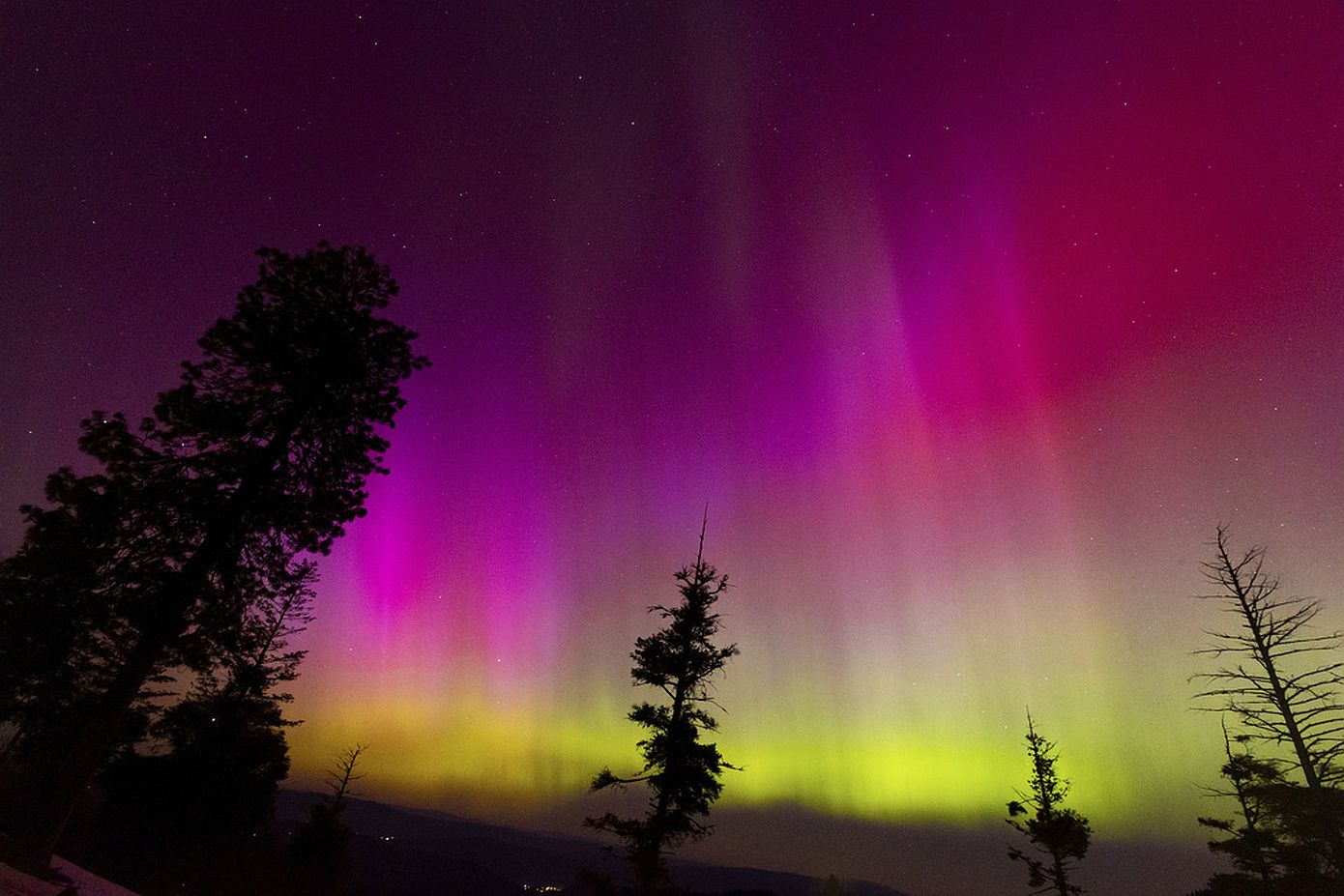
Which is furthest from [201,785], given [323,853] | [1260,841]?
[1260,841]

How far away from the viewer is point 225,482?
1494 cm

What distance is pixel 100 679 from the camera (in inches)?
1120

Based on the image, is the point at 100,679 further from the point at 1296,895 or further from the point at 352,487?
the point at 1296,895

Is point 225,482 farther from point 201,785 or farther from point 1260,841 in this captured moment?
point 1260,841

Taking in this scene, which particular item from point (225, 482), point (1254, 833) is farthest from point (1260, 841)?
point (225, 482)

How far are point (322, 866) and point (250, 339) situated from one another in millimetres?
33102

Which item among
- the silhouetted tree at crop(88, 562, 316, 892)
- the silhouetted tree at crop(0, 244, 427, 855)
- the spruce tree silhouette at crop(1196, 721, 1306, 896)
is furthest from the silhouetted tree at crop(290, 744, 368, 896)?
the spruce tree silhouette at crop(1196, 721, 1306, 896)

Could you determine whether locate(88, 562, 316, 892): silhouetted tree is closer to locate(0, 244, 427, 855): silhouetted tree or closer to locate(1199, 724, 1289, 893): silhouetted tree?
locate(0, 244, 427, 855): silhouetted tree

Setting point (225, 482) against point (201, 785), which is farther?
point (201, 785)

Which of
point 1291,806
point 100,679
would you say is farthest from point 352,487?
point 1291,806

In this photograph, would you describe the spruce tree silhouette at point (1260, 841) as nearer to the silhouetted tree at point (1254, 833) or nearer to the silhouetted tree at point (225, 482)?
the silhouetted tree at point (1254, 833)

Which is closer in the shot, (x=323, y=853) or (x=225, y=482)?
(x=225, y=482)

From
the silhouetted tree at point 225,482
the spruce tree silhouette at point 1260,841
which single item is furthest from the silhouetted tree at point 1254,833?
the silhouetted tree at point 225,482

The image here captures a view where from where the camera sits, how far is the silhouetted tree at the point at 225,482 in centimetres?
1370
